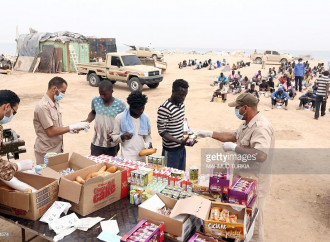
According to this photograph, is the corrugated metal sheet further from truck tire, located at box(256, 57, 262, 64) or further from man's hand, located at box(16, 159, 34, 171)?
man's hand, located at box(16, 159, 34, 171)

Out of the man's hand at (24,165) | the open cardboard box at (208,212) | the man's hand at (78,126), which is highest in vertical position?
the man's hand at (78,126)

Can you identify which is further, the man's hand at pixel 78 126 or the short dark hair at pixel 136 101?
the man's hand at pixel 78 126

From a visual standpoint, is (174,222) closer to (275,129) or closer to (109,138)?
(109,138)

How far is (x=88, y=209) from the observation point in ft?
10.4

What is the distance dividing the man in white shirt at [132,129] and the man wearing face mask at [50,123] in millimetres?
664

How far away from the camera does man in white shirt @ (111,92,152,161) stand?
14.8ft

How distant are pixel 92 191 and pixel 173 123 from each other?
1986 mm

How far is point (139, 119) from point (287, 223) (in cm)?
308

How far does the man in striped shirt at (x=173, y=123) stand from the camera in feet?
15.4

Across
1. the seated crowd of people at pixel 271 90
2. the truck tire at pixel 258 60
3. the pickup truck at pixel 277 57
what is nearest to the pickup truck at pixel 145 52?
the seated crowd of people at pixel 271 90

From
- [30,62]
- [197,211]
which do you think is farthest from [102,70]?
[197,211]

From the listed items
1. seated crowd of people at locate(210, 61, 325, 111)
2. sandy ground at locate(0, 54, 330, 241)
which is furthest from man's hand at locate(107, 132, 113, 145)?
seated crowd of people at locate(210, 61, 325, 111)

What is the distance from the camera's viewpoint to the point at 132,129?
179 inches

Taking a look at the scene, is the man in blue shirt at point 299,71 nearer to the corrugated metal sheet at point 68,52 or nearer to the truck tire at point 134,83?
the truck tire at point 134,83
